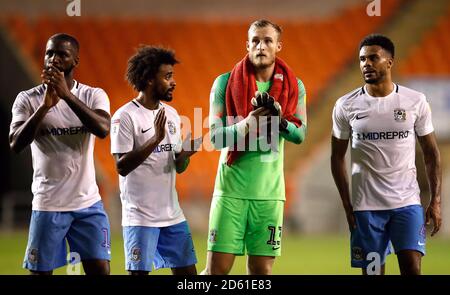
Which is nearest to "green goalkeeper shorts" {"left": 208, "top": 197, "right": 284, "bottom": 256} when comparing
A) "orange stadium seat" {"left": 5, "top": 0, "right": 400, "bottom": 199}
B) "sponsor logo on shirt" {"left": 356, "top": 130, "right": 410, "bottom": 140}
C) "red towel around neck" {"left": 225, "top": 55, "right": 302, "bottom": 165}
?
"red towel around neck" {"left": 225, "top": 55, "right": 302, "bottom": 165}

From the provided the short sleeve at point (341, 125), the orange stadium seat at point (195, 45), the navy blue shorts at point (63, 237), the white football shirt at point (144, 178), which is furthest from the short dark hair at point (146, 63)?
the orange stadium seat at point (195, 45)

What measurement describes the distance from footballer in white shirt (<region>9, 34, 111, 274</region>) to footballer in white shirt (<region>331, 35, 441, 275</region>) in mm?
1806

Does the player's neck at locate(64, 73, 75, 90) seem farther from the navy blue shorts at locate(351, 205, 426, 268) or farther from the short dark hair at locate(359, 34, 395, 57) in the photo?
the navy blue shorts at locate(351, 205, 426, 268)

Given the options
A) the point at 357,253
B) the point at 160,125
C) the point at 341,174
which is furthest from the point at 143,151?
the point at 357,253

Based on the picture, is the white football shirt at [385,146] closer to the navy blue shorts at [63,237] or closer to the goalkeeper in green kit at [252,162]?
the goalkeeper in green kit at [252,162]

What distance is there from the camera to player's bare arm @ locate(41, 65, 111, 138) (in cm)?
553

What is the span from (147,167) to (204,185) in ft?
30.6

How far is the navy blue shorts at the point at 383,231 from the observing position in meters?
6.02

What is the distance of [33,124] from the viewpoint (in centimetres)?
555

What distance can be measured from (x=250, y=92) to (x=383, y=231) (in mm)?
1435

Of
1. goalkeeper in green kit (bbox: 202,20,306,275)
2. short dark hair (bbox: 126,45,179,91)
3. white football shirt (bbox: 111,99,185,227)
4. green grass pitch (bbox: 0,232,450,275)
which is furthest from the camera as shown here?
green grass pitch (bbox: 0,232,450,275)

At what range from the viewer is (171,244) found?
602 centimetres

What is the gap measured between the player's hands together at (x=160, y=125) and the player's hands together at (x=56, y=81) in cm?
64

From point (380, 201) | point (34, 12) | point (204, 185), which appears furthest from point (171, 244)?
point (34, 12)
